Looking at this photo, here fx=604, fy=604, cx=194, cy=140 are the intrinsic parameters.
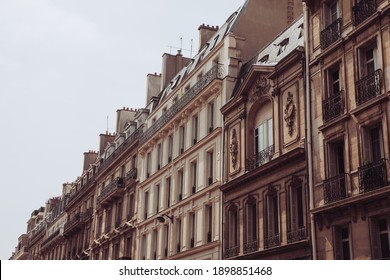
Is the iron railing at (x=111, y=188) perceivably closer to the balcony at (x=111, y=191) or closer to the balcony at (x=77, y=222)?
the balcony at (x=111, y=191)

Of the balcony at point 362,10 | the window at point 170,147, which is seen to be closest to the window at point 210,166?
the window at point 170,147

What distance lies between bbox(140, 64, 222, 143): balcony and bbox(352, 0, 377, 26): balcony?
10919 mm

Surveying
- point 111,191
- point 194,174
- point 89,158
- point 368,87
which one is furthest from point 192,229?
point 89,158

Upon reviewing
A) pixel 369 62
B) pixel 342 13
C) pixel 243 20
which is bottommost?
pixel 369 62

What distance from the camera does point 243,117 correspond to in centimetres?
2711

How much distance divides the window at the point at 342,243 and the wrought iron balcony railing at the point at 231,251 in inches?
284

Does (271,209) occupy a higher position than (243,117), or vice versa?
(243,117)

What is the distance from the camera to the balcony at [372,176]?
17750 millimetres

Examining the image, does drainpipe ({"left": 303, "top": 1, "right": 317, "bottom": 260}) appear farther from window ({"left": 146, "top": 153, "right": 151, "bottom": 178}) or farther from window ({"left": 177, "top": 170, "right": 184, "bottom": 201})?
window ({"left": 146, "top": 153, "right": 151, "bottom": 178})

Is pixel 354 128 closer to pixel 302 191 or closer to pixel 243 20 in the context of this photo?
pixel 302 191

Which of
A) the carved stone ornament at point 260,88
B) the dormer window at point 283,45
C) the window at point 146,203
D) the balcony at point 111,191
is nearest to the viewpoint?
the carved stone ornament at point 260,88

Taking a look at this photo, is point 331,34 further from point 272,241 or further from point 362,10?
point 272,241

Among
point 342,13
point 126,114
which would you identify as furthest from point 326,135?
point 126,114

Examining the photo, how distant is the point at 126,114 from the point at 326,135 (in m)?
37.1
